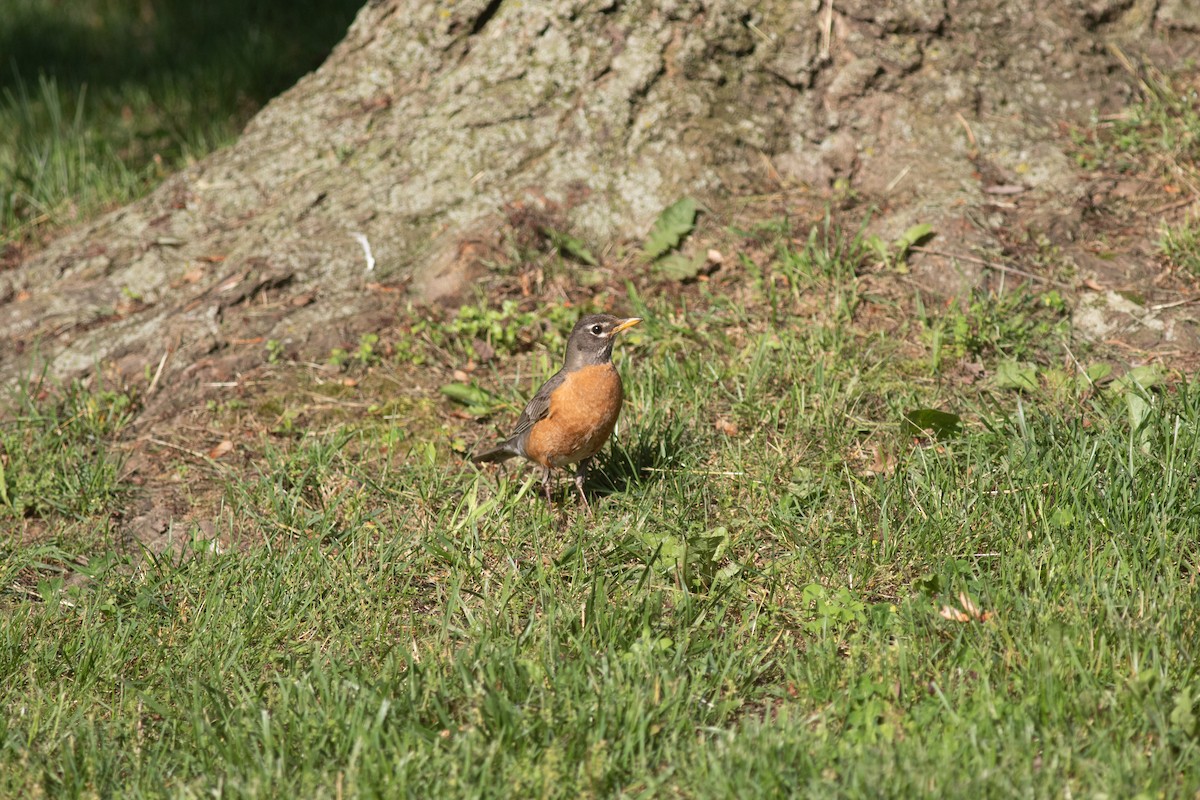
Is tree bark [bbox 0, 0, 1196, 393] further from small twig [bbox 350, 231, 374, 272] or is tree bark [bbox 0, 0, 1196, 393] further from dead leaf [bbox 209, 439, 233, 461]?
dead leaf [bbox 209, 439, 233, 461]

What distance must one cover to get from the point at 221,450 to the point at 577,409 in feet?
6.02

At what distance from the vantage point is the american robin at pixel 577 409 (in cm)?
491

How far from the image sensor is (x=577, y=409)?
193 inches

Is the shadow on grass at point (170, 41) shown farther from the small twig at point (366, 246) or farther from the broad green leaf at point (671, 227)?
the broad green leaf at point (671, 227)

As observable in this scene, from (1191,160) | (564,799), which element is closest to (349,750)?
(564,799)

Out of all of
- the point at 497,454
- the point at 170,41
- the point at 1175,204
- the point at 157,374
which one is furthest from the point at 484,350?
the point at 170,41

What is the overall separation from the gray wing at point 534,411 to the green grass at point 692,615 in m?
0.21

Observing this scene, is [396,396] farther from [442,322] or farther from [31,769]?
[31,769]

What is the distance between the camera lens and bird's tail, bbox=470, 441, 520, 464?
5238 millimetres

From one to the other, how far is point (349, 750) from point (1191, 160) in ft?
17.9

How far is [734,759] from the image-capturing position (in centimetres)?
326

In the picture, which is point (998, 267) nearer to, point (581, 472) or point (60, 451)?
point (581, 472)

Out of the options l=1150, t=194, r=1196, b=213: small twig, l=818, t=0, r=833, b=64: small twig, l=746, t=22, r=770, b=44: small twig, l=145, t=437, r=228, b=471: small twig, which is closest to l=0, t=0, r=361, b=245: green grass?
l=145, t=437, r=228, b=471: small twig

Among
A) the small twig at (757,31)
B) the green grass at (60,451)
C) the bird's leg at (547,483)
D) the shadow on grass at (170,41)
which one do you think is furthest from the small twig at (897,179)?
the shadow on grass at (170,41)
